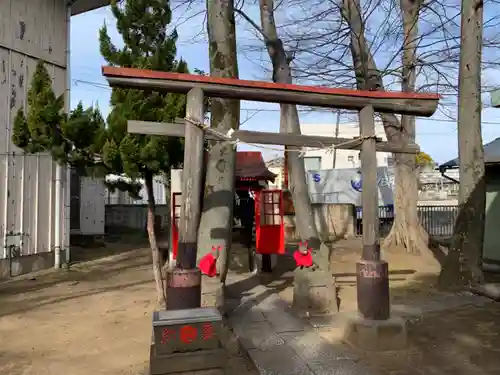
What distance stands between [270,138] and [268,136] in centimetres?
4

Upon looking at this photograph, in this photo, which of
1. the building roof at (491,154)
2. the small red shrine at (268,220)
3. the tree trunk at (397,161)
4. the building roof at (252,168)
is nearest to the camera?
the small red shrine at (268,220)

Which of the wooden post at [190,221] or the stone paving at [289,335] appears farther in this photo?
the wooden post at [190,221]

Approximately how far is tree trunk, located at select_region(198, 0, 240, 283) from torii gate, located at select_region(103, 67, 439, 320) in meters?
1.63

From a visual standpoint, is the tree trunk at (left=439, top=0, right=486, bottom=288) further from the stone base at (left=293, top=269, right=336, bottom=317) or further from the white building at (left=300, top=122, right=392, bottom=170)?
the white building at (left=300, top=122, right=392, bottom=170)

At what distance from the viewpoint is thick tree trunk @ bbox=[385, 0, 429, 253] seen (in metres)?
14.0

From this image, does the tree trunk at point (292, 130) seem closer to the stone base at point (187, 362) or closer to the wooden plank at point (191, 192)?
the wooden plank at point (191, 192)

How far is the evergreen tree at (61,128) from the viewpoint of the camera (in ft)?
25.2

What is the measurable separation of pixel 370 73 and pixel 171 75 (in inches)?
367

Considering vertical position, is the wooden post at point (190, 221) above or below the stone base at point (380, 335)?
above

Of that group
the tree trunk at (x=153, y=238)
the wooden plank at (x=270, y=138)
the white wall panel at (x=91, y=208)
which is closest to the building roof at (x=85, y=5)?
the white wall panel at (x=91, y=208)

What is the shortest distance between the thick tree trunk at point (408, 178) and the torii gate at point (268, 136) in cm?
823

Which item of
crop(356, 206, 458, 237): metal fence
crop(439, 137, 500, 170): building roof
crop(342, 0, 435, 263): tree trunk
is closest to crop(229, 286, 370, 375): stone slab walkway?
crop(342, 0, 435, 263): tree trunk

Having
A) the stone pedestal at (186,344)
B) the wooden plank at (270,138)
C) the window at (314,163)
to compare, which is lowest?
the stone pedestal at (186,344)

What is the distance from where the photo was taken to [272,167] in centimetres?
4197
